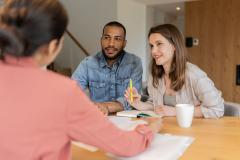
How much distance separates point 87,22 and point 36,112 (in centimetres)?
496

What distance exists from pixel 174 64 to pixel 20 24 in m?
1.15

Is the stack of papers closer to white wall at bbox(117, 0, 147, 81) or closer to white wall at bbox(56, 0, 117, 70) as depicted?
white wall at bbox(117, 0, 147, 81)

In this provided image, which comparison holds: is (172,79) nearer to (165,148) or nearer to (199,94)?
(199,94)

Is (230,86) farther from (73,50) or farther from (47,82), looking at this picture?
(47,82)

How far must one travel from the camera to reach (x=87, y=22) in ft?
17.6

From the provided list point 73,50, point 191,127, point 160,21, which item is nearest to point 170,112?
point 191,127

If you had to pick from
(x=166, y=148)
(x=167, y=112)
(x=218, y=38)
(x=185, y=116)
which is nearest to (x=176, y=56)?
(x=167, y=112)

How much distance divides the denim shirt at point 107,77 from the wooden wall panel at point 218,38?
7.51 ft

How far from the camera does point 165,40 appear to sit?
158cm

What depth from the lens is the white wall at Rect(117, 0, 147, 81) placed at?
5.13 meters

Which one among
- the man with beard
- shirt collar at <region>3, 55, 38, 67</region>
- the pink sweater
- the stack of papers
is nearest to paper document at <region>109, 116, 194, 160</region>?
the stack of papers

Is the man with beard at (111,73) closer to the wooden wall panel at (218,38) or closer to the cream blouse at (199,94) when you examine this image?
the cream blouse at (199,94)

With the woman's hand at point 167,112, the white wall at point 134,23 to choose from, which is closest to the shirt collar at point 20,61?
the woman's hand at point 167,112

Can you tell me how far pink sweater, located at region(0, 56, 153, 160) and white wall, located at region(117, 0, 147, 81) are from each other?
4526 mm
